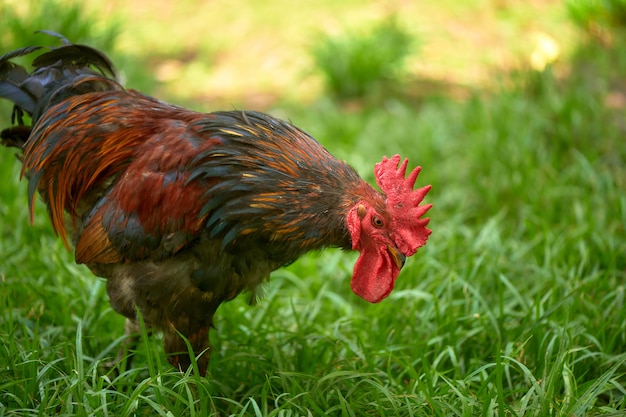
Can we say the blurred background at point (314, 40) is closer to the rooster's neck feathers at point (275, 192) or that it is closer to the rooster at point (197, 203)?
the rooster at point (197, 203)

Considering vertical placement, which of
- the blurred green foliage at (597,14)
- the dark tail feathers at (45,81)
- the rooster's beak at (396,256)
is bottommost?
the rooster's beak at (396,256)

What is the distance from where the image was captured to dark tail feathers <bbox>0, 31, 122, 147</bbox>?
3031 millimetres

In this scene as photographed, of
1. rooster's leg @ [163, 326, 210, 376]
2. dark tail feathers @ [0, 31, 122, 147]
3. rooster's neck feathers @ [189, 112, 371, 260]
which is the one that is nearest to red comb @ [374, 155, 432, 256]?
rooster's neck feathers @ [189, 112, 371, 260]

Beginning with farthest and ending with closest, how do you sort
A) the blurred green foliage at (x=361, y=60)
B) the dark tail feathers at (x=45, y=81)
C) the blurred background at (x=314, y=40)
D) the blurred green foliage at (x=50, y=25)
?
the blurred green foliage at (x=361, y=60) < the blurred background at (x=314, y=40) < the blurred green foliage at (x=50, y=25) < the dark tail feathers at (x=45, y=81)

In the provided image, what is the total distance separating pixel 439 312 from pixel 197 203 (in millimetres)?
1571

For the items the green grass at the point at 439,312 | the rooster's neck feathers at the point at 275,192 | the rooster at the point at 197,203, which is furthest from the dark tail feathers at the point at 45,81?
the green grass at the point at 439,312

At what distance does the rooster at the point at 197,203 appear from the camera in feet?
8.21

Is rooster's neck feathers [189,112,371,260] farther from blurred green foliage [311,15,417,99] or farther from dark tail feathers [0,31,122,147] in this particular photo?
blurred green foliage [311,15,417,99]

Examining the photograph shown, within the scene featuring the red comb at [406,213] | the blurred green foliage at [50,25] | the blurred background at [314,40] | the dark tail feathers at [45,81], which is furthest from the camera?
the blurred background at [314,40]

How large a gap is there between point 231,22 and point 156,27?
103 cm

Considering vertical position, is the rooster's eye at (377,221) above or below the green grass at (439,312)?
above

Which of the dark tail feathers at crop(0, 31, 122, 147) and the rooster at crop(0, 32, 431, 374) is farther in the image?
A: the dark tail feathers at crop(0, 31, 122, 147)

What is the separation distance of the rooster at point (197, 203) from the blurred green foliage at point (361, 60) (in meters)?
4.33

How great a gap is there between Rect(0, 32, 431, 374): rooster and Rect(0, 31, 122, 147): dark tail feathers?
3.6 inches
